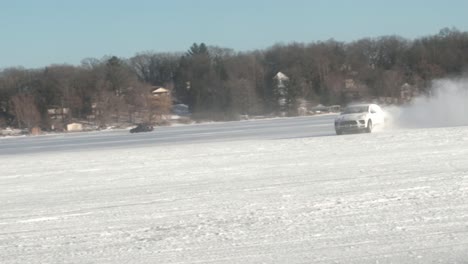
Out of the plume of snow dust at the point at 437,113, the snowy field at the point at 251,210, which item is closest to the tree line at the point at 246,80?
the plume of snow dust at the point at 437,113

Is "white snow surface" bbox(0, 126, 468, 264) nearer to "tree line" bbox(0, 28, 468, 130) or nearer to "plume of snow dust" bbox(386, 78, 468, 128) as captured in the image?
"plume of snow dust" bbox(386, 78, 468, 128)

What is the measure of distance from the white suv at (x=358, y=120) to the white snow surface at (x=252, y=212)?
1184 cm

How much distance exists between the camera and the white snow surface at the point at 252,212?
9.14 m

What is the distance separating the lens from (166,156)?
88.1ft

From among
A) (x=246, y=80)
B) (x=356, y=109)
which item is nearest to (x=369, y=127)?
(x=356, y=109)

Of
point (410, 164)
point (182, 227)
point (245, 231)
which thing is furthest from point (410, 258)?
point (410, 164)

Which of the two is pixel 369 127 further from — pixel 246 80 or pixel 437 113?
pixel 246 80

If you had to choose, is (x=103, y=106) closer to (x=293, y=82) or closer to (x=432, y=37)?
(x=293, y=82)

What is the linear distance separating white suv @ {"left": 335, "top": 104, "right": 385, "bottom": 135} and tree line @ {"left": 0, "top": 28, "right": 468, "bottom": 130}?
5554 cm

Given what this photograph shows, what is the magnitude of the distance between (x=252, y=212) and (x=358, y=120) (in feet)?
74.6

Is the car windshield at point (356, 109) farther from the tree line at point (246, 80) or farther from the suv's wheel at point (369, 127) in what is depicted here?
the tree line at point (246, 80)

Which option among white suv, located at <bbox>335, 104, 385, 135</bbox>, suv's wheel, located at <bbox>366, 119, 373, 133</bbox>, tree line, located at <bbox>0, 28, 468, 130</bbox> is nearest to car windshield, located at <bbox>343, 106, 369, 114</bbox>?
white suv, located at <bbox>335, 104, 385, 135</bbox>

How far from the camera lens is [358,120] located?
33.8m

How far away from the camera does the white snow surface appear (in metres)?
9.14
